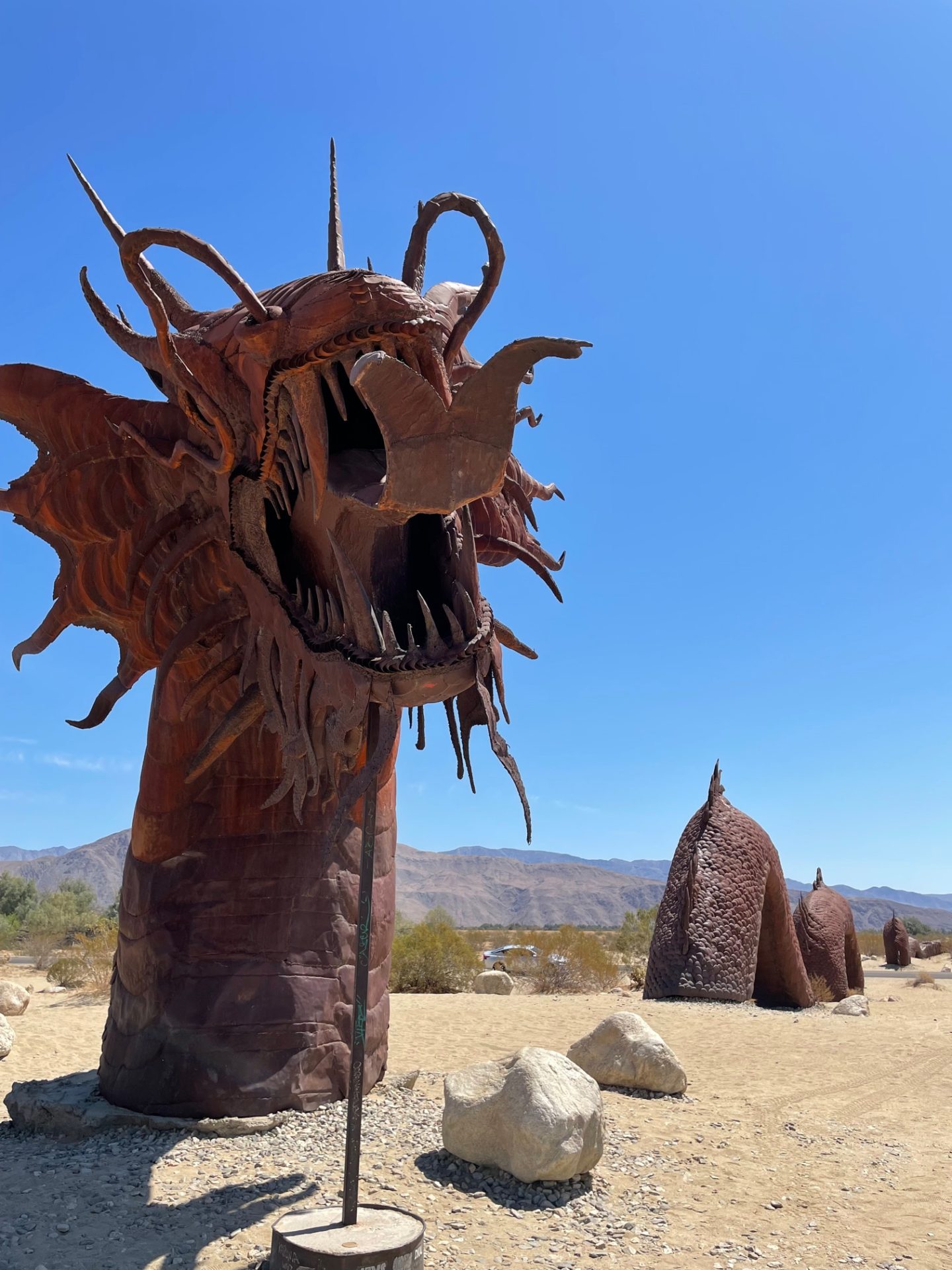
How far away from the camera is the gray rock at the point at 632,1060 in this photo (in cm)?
658

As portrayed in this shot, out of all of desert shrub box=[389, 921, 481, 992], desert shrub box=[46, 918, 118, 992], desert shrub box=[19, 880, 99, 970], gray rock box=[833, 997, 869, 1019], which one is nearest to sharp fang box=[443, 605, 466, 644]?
gray rock box=[833, 997, 869, 1019]

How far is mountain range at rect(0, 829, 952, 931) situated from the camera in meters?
106

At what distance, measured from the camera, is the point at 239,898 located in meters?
4.86

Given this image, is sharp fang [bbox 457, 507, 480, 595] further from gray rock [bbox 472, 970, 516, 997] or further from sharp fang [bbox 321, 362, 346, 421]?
gray rock [bbox 472, 970, 516, 997]

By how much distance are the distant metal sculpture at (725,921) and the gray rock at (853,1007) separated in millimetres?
400

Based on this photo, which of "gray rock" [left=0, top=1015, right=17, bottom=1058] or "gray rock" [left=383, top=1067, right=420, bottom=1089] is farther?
"gray rock" [left=0, top=1015, right=17, bottom=1058]

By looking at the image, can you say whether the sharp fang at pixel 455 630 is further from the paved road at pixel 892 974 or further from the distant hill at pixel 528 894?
the distant hill at pixel 528 894

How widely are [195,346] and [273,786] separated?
87.5 inches

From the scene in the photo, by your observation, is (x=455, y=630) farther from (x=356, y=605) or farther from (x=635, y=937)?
(x=635, y=937)

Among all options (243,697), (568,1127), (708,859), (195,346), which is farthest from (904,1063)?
(195,346)

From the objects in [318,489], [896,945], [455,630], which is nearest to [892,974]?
[896,945]

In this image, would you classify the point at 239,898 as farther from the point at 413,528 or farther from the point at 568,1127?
the point at 413,528

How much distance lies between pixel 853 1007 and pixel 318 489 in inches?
464

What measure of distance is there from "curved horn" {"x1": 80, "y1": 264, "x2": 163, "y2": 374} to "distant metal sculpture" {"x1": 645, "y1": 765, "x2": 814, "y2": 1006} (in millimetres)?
8966
